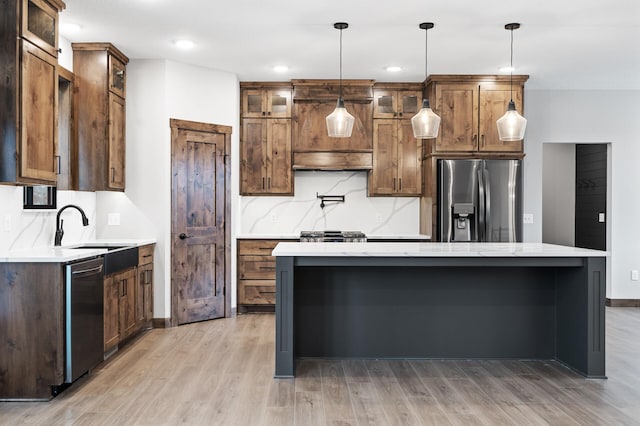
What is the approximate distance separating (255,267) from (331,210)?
4.05 feet

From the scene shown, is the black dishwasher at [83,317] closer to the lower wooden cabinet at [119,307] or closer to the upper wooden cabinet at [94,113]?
the lower wooden cabinet at [119,307]

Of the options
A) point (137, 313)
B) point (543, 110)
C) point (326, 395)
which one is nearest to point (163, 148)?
point (137, 313)

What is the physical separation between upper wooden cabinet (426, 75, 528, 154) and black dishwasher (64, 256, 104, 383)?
3.72 meters

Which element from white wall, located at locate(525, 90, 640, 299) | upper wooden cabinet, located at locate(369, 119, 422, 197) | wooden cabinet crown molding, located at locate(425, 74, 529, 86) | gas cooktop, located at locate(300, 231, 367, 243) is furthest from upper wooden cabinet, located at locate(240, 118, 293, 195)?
white wall, located at locate(525, 90, 640, 299)

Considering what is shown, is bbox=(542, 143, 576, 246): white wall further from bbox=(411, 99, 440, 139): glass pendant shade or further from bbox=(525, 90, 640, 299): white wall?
bbox=(411, 99, 440, 139): glass pendant shade

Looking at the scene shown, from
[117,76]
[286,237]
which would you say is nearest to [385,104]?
[286,237]

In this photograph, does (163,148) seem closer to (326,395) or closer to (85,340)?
(85,340)

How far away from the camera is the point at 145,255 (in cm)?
478

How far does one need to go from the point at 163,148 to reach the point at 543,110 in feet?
14.7

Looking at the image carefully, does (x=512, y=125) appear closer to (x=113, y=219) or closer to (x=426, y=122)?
(x=426, y=122)

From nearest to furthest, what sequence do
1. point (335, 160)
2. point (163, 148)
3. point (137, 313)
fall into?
point (137, 313)
point (163, 148)
point (335, 160)

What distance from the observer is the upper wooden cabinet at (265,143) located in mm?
5926

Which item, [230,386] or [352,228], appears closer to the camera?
[230,386]

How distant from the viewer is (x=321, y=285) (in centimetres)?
380
